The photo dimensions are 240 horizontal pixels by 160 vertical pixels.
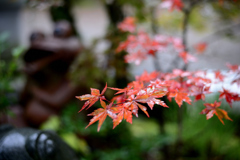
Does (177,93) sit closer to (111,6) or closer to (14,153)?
(14,153)

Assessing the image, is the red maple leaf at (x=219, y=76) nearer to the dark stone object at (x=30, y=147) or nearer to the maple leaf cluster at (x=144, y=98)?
the maple leaf cluster at (x=144, y=98)

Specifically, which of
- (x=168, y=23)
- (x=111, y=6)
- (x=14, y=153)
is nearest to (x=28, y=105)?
(x=111, y=6)

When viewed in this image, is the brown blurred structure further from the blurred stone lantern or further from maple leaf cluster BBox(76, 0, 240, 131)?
maple leaf cluster BBox(76, 0, 240, 131)

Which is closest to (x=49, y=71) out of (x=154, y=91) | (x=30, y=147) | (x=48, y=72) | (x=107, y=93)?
(x=48, y=72)

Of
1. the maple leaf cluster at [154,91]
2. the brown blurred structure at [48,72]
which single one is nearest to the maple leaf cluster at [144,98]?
the maple leaf cluster at [154,91]

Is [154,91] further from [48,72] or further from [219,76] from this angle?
[48,72]

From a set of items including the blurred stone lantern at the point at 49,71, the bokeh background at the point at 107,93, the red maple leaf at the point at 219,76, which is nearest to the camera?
the red maple leaf at the point at 219,76

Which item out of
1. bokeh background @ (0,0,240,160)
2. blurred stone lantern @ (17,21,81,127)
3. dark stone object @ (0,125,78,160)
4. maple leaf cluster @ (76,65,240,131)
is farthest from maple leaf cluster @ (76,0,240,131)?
blurred stone lantern @ (17,21,81,127)
